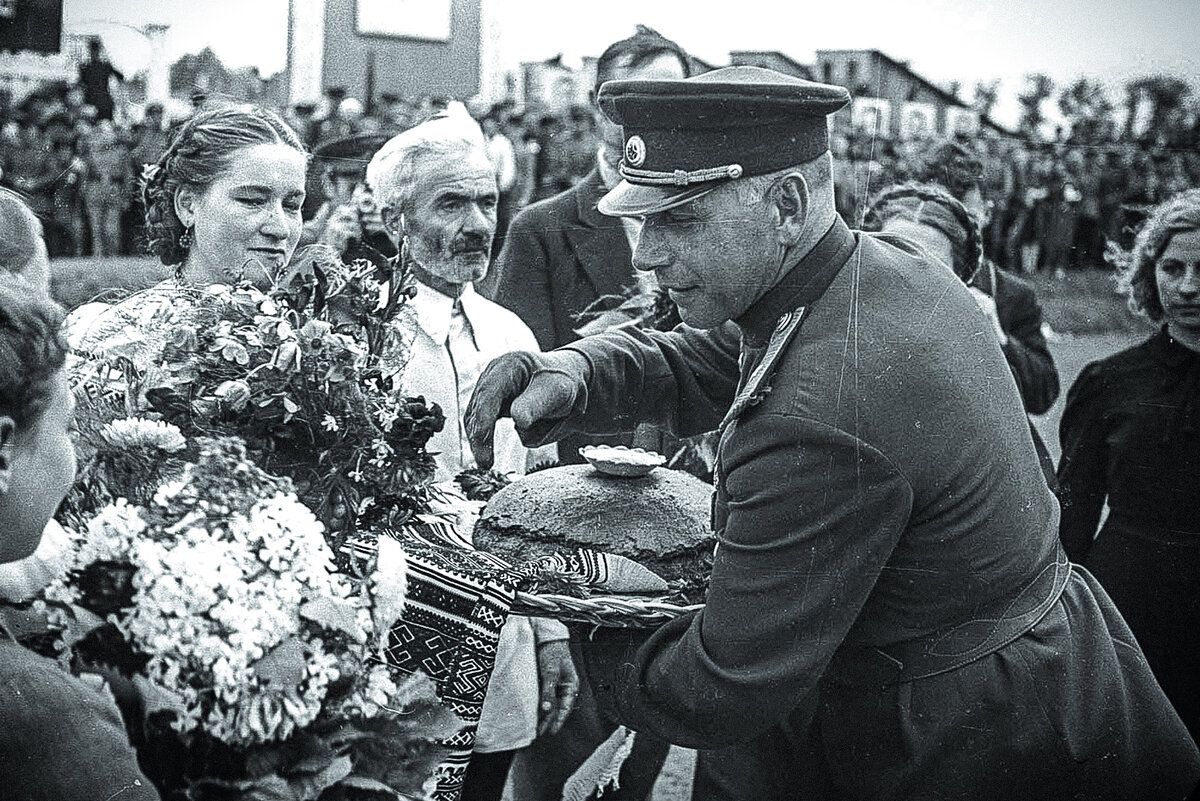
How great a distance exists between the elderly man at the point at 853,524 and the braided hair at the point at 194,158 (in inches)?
38.1

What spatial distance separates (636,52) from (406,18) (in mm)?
591

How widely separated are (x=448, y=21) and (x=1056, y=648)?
1.99m

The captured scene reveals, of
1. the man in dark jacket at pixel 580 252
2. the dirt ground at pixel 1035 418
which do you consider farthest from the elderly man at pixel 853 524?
the man in dark jacket at pixel 580 252

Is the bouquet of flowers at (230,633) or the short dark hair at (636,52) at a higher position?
the short dark hair at (636,52)

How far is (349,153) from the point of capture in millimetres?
3449

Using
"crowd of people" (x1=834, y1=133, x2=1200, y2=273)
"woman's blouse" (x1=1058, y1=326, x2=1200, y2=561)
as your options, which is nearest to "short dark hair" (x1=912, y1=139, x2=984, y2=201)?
"crowd of people" (x1=834, y1=133, x2=1200, y2=273)

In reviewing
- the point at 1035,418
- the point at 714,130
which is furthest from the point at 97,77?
the point at 1035,418

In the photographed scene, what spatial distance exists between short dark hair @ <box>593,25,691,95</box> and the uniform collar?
1.11 m

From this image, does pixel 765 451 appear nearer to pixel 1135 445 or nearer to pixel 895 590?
pixel 895 590

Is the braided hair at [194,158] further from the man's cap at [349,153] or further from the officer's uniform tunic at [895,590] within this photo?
the officer's uniform tunic at [895,590]

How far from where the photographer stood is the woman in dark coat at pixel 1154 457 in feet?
9.75

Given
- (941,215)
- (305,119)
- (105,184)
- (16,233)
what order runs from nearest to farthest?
1. (16,233)
2. (305,119)
3. (941,215)
4. (105,184)

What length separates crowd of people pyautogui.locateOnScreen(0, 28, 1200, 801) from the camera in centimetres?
200

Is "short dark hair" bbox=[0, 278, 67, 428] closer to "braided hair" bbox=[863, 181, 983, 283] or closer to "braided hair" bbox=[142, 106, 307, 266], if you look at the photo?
"braided hair" bbox=[142, 106, 307, 266]
